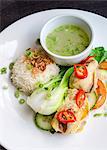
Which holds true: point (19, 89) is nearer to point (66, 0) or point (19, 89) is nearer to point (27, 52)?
point (27, 52)

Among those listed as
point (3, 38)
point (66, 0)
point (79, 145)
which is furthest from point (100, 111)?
point (66, 0)

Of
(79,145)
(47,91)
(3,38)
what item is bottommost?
(79,145)

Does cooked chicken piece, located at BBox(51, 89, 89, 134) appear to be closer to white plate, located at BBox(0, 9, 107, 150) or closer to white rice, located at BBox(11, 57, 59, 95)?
white plate, located at BBox(0, 9, 107, 150)

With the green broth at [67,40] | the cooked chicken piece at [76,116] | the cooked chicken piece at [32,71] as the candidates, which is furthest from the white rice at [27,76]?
the cooked chicken piece at [76,116]

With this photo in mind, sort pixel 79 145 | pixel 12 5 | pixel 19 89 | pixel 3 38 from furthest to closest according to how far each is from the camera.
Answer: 1. pixel 12 5
2. pixel 3 38
3. pixel 19 89
4. pixel 79 145

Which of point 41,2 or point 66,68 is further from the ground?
point 41,2

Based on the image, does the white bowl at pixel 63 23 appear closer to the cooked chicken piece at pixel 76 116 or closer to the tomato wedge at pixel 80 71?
the tomato wedge at pixel 80 71
